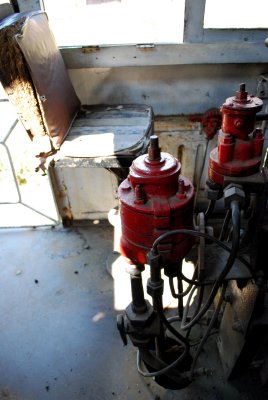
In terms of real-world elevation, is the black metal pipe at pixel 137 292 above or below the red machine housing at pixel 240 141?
below

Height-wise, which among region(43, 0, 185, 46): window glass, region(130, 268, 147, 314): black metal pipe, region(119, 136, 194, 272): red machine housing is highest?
region(43, 0, 185, 46): window glass

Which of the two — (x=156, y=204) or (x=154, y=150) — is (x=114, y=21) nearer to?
(x=154, y=150)

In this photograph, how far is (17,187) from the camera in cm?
229

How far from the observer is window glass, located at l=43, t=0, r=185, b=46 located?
5.99 feet

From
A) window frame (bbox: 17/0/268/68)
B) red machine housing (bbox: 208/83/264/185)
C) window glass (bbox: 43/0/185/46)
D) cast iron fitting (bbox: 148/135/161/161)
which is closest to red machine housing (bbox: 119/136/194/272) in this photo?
cast iron fitting (bbox: 148/135/161/161)

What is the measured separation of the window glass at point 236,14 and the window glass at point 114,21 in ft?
0.57

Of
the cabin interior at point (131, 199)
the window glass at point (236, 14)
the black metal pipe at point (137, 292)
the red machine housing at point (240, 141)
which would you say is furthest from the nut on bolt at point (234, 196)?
the window glass at point (236, 14)

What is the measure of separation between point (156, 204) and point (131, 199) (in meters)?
0.08

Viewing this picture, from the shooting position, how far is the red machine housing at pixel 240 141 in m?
1.00

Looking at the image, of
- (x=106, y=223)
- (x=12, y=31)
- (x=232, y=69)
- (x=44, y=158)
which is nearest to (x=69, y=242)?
(x=106, y=223)

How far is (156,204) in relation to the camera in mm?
865

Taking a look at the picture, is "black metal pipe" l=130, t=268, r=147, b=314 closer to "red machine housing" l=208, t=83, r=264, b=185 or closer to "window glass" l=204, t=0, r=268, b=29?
"red machine housing" l=208, t=83, r=264, b=185

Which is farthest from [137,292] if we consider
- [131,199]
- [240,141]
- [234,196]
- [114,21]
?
[114,21]

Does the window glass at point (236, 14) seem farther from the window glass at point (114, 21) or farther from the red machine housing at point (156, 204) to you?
the red machine housing at point (156, 204)
